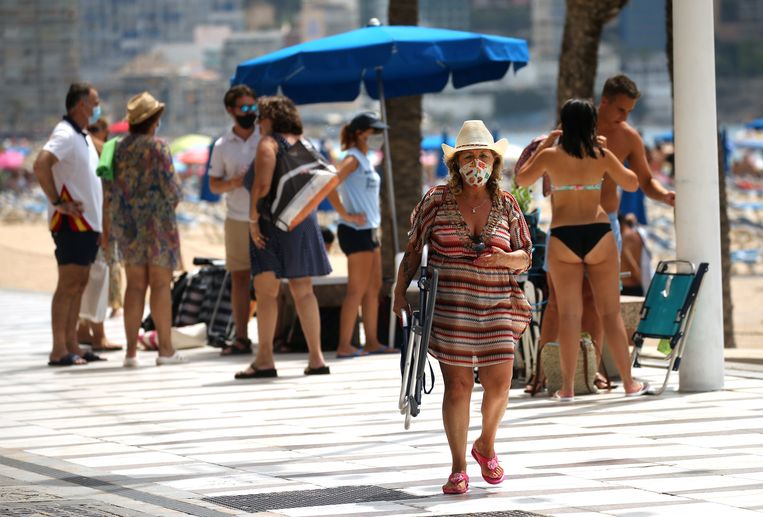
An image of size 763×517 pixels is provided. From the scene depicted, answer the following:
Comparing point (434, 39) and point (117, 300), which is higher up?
point (434, 39)

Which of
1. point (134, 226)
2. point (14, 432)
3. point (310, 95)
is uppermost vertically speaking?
point (310, 95)

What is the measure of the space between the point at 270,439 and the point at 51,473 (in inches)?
44.9

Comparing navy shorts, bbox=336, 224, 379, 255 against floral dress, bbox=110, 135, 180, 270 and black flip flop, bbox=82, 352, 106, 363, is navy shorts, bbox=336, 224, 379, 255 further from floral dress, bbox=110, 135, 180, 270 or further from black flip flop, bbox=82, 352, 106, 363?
black flip flop, bbox=82, 352, 106, 363

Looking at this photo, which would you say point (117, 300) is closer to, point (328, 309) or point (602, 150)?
point (328, 309)

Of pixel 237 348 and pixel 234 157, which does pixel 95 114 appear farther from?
pixel 237 348

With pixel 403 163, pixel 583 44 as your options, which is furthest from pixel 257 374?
pixel 583 44

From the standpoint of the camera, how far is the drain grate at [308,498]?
223 inches

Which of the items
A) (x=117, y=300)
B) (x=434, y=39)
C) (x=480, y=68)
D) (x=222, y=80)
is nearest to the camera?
(x=434, y=39)

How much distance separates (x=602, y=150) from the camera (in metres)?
8.07

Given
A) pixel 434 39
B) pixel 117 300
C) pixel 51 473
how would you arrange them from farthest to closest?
pixel 117 300 → pixel 434 39 → pixel 51 473

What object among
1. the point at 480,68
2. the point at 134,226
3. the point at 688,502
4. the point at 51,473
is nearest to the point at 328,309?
the point at 134,226

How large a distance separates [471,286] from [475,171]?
402 millimetres

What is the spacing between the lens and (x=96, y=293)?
36.7 feet

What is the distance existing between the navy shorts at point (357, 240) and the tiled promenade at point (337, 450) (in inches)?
34.6
